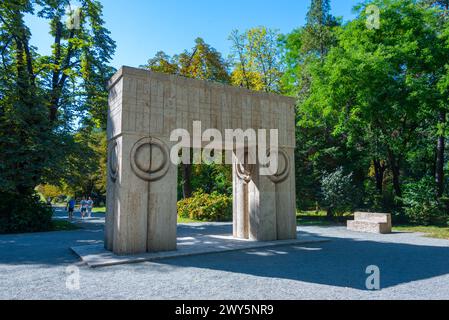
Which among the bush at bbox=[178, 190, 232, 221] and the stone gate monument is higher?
the stone gate monument

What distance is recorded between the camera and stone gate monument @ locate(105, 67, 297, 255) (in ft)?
29.7

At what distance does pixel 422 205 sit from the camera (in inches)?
749

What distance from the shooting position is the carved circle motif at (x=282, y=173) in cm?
1195

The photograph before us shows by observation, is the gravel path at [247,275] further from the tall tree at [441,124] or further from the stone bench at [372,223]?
the tall tree at [441,124]

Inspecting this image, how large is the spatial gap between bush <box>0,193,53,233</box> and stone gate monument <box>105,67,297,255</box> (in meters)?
9.68

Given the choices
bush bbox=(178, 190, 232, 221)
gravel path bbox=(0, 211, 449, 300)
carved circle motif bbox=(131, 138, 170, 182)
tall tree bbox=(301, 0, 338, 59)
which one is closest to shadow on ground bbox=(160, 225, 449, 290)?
gravel path bbox=(0, 211, 449, 300)

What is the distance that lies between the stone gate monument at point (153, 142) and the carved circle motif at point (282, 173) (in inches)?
21.0

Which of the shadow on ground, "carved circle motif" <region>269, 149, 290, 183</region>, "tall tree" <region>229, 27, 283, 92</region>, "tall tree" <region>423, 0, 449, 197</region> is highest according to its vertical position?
"tall tree" <region>229, 27, 283, 92</region>

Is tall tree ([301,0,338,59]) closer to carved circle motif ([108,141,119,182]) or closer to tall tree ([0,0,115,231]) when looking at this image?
tall tree ([0,0,115,231])

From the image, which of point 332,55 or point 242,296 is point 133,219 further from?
point 332,55

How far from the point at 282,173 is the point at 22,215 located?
13.7m

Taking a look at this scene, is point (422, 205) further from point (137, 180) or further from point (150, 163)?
point (137, 180)

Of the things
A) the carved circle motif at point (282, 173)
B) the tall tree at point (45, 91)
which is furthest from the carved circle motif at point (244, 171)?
the tall tree at point (45, 91)
